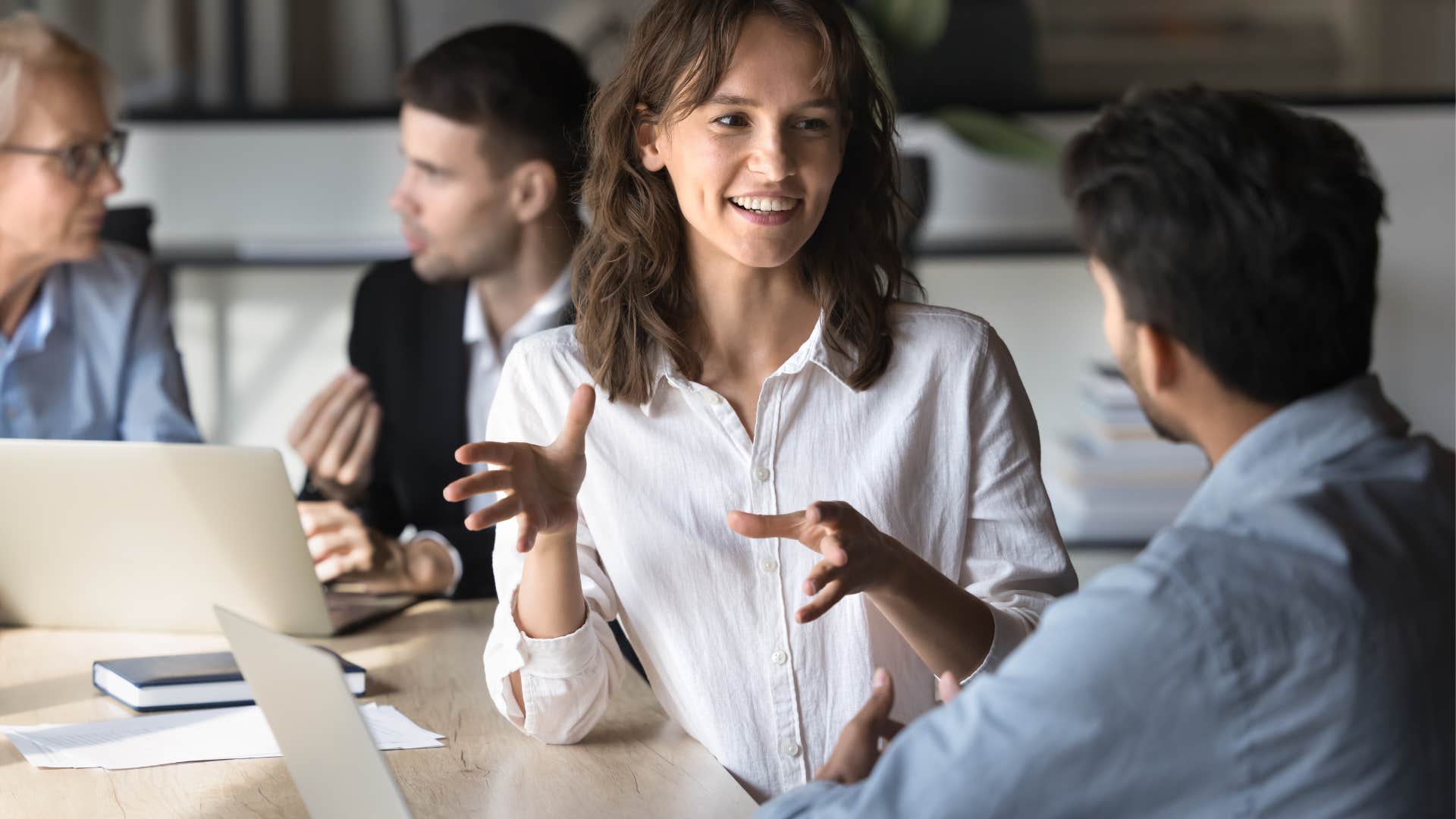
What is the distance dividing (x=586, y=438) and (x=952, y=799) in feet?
2.27

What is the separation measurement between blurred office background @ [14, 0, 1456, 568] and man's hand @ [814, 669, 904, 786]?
82.4 inches

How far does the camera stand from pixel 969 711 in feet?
2.83

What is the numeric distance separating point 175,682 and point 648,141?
78cm

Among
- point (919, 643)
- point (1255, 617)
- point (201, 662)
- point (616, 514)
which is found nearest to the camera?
point (1255, 617)

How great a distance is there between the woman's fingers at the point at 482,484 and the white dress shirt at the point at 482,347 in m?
1.07

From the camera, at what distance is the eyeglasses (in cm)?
218

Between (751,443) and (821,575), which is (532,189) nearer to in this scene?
(751,443)

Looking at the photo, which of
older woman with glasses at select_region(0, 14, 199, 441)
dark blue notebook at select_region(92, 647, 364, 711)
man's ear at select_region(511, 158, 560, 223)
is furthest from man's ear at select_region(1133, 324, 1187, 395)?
older woman with glasses at select_region(0, 14, 199, 441)

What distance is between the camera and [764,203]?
138 cm

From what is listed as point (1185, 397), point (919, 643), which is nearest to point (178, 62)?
point (919, 643)

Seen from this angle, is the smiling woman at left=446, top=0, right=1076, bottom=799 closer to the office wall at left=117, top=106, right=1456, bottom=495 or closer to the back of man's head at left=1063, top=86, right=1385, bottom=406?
the back of man's head at left=1063, top=86, right=1385, bottom=406

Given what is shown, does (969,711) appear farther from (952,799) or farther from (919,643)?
(919,643)

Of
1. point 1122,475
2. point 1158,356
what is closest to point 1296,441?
point 1158,356

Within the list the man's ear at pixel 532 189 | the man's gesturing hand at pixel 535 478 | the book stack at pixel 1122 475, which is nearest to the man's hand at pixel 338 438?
the man's ear at pixel 532 189
